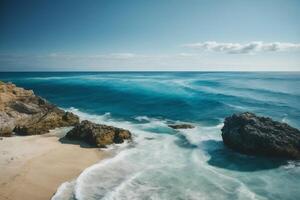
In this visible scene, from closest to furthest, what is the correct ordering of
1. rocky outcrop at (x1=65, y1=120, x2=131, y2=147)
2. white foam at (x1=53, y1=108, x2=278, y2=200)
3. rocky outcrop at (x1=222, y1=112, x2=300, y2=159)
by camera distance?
white foam at (x1=53, y1=108, x2=278, y2=200), rocky outcrop at (x1=222, y1=112, x2=300, y2=159), rocky outcrop at (x1=65, y1=120, x2=131, y2=147)

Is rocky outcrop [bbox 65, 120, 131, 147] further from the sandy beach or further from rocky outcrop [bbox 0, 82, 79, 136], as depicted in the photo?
rocky outcrop [bbox 0, 82, 79, 136]

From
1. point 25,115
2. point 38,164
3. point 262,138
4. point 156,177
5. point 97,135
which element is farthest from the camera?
point 25,115

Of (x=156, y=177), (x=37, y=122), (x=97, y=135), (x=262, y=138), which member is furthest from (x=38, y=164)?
(x=262, y=138)

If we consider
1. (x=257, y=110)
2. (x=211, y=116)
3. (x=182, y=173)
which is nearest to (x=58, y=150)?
(x=182, y=173)

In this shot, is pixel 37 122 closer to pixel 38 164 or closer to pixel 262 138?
pixel 38 164

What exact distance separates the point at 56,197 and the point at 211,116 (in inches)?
967

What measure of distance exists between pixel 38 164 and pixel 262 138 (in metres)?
14.0

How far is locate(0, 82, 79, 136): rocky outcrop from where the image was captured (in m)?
22.1

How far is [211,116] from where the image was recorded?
33.5 meters

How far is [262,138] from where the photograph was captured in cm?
1809

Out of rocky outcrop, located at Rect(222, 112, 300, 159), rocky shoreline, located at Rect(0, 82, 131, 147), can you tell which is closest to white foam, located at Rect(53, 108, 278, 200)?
rocky shoreline, located at Rect(0, 82, 131, 147)

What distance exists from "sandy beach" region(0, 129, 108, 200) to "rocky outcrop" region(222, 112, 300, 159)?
921 centimetres

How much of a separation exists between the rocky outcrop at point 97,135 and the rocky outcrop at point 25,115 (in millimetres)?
3583

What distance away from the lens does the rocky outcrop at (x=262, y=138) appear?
58.2 ft
